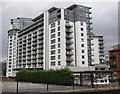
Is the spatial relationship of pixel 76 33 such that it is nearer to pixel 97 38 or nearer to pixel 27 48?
pixel 27 48

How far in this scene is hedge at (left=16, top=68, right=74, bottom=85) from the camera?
39.2 meters

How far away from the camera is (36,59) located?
95.7 metres

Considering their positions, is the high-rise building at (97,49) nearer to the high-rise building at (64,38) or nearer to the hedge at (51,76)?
the high-rise building at (64,38)

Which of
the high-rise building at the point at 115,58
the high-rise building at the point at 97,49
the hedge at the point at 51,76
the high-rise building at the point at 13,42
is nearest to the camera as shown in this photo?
the hedge at the point at 51,76

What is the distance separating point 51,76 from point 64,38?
126 ft

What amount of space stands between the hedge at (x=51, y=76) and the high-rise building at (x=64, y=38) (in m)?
23.0

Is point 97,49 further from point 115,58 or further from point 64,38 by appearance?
point 64,38

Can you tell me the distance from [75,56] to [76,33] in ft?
28.7

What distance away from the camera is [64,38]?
8212cm

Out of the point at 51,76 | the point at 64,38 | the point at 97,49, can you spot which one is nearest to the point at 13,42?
the point at 97,49

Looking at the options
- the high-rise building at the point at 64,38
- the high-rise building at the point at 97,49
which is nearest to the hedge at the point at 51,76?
the high-rise building at the point at 64,38

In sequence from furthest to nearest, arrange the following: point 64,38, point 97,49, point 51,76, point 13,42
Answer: point 13,42 < point 97,49 < point 64,38 < point 51,76

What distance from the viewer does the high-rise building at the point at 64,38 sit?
8188cm

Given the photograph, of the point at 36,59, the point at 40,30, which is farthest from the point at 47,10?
the point at 36,59
